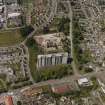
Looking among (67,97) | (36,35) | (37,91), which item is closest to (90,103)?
(67,97)

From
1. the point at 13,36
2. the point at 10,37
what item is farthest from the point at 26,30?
the point at 10,37

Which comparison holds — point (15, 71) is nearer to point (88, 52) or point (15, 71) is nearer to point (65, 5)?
point (88, 52)

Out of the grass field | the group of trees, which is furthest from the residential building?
the group of trees

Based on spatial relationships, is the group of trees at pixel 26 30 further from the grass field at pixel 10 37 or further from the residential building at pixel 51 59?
the residential building at pixel 51 59

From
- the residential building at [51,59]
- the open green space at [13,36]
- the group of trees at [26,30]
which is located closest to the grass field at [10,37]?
the open green space at [13,36]

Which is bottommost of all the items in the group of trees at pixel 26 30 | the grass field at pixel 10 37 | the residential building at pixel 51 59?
the residential building at pixel 51 59

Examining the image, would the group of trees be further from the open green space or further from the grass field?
the grass field

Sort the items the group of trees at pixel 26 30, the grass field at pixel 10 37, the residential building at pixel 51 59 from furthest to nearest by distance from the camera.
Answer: the group of trees at pixel 26 30 → the grass field at pixel 10 37 → the residential building at pixel 51 59

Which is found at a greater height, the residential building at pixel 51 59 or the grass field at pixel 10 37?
the grass field at pixel 10 37
